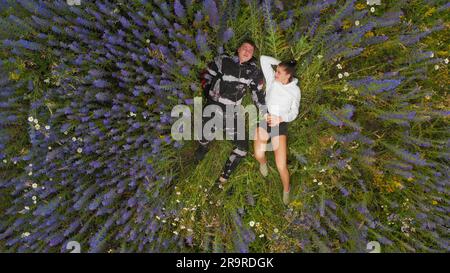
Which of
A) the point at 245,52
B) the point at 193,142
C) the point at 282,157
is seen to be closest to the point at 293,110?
the point at 282,157

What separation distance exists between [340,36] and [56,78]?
8.74 ft

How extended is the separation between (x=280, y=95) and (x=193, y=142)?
964 millimetres

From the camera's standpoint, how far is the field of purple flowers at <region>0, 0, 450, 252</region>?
3354mm

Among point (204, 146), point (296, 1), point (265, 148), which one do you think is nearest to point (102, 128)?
point (204, 146)

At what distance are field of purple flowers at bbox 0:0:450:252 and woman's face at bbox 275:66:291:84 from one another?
19cm

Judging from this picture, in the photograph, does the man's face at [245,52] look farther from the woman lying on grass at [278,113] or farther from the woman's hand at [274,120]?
the woman's hand at [274,120]

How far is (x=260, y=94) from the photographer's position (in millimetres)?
3615

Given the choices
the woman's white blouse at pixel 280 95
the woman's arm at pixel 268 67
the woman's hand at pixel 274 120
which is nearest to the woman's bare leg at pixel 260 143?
the woman's hand at pixel 274 120

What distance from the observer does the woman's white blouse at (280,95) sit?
137 inches

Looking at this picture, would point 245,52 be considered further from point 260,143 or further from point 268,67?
point 260,143

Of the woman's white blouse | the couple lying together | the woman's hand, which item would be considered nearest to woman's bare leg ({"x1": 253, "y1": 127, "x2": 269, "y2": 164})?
the couple lying together

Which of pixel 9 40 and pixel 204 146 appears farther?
pixel 204 146
